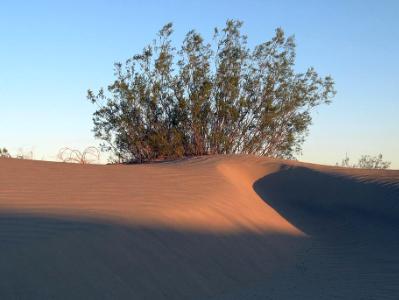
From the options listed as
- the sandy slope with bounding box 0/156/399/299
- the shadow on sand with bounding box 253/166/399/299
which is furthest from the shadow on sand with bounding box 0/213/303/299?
the shadow on sand with bounding box 253/166/399/299

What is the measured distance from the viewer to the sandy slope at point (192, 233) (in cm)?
699

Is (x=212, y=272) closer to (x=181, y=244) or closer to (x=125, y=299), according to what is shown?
(x=181, y=244)

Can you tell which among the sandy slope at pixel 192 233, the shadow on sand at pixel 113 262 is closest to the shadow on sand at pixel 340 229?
the sandy slope at pixel 192 233

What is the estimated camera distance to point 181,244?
28.1 feet

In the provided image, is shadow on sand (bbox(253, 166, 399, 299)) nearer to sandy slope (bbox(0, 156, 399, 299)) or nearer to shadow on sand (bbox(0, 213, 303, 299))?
sandy slope (bbox(0, 156, 399, 299))

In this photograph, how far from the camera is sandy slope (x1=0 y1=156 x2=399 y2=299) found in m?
6.99

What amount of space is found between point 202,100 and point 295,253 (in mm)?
12456

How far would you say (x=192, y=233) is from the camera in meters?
9.19

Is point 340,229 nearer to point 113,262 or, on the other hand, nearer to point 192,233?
point 192,233

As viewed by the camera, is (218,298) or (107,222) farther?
(107,222)

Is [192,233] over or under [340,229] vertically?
over

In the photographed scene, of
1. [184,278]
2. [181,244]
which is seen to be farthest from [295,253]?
[184,278]

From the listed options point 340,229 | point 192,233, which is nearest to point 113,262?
point 192,233

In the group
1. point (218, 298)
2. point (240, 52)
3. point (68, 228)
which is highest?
point (240, 52)
